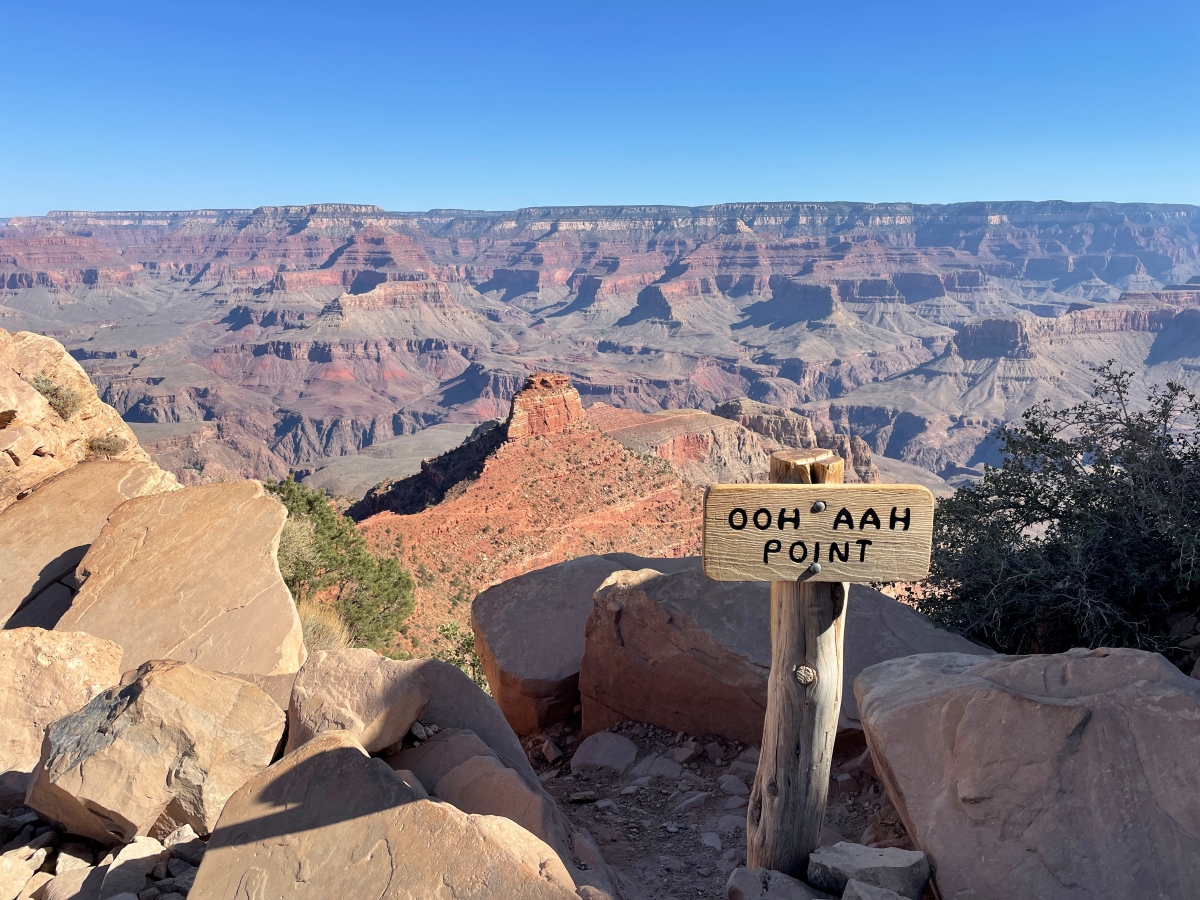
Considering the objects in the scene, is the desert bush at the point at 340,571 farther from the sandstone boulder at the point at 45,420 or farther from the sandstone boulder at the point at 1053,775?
the sandstone boulder at the point at 1053,775

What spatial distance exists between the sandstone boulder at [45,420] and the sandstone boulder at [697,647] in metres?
9.05

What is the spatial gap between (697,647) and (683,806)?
163cm

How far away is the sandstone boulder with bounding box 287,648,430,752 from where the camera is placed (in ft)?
16.9

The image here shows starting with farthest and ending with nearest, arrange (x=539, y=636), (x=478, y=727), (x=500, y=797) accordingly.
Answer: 1. (x=539, y=636)
2. (x=478, y=727)
3. (x=500, y=797)

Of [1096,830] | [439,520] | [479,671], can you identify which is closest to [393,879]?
[1096,830]

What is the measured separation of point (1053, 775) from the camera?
459 cm

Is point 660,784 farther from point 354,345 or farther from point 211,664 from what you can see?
point 354,345

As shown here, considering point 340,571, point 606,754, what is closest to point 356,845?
point 606,754

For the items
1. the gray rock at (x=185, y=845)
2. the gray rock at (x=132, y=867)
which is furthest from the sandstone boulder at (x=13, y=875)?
the gray rock at (x=185, y=845)

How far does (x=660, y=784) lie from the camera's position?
24.5 ft

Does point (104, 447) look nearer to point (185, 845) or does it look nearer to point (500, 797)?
point (185, 845)

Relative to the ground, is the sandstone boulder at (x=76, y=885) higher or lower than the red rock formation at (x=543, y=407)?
higher

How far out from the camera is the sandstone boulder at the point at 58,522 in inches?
372

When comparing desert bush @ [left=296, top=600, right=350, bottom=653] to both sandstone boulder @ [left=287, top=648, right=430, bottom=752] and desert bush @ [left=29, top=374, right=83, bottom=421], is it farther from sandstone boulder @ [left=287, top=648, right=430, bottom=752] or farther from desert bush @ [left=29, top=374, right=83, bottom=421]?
desert bush @ [left=29, top=374, right=83, bottom=421]
